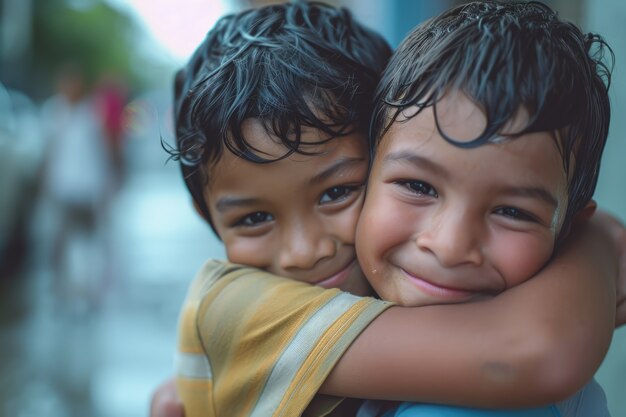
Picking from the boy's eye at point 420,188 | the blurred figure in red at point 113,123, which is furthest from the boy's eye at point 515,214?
the blurred figure in red at point 113,123

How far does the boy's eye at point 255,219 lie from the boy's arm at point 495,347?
364mm

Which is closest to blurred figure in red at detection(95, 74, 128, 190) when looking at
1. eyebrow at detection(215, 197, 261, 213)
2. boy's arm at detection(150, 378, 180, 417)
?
boy's arm at detection(150, 378, 180, 417)

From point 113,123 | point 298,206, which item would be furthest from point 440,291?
point 113,123

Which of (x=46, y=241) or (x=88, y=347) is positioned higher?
(x=88, y=347)

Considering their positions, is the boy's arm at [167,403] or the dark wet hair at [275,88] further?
the boy's arm at [167,403]

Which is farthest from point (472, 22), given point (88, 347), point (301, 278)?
point (88, 347)

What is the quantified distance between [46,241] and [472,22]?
8.41m

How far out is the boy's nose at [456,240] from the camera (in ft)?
3.77

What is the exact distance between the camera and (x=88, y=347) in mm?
5562

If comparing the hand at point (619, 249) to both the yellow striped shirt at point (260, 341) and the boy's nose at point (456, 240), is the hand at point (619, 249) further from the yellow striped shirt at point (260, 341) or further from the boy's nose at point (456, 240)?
the yellow striped shirt at point (260, 341)

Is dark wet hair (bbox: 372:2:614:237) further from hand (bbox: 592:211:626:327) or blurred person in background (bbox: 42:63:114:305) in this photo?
blurred person in background (bbox: 42:63:114:305)

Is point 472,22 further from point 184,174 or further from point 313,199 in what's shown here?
point 184,174

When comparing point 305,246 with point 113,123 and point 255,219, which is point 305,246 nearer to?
point 255,219

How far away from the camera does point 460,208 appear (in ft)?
3.79
